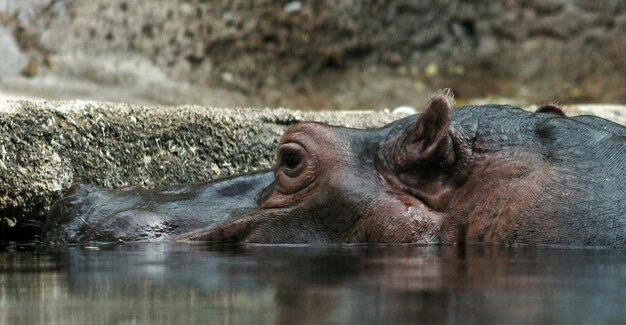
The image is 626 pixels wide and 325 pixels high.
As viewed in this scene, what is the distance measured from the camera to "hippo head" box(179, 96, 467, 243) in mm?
4758

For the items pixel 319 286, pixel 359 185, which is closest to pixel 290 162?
pixel 359 185

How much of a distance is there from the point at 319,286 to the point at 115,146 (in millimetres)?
3222

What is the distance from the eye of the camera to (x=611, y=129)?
4902 millimetres

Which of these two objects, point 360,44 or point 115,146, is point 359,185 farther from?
point 360,44

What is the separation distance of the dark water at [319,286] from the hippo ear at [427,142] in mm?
402

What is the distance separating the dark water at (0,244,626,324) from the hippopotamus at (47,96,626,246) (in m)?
0.19

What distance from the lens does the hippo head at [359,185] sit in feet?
15.6

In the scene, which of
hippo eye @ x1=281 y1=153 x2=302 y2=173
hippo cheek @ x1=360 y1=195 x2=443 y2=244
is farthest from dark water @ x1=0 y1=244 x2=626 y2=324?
hippo eye @ x1=281 y1=153 x2=302 y2=173

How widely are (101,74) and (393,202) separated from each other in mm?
6825

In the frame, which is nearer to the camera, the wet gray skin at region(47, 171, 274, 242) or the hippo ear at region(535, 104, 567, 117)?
the wet gray skin at region(47, 171, 274, 242)

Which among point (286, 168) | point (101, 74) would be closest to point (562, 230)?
point (286, 168)

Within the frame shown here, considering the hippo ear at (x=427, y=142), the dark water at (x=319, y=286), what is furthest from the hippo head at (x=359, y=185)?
the dark water at (x=319, y=286)

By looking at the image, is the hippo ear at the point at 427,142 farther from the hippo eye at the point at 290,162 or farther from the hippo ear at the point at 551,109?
the hippo ear at the point at 551,109

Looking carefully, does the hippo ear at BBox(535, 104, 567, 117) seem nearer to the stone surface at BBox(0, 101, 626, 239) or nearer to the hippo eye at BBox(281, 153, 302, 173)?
the stone surface at BBox(0, 101, 626, 239)
